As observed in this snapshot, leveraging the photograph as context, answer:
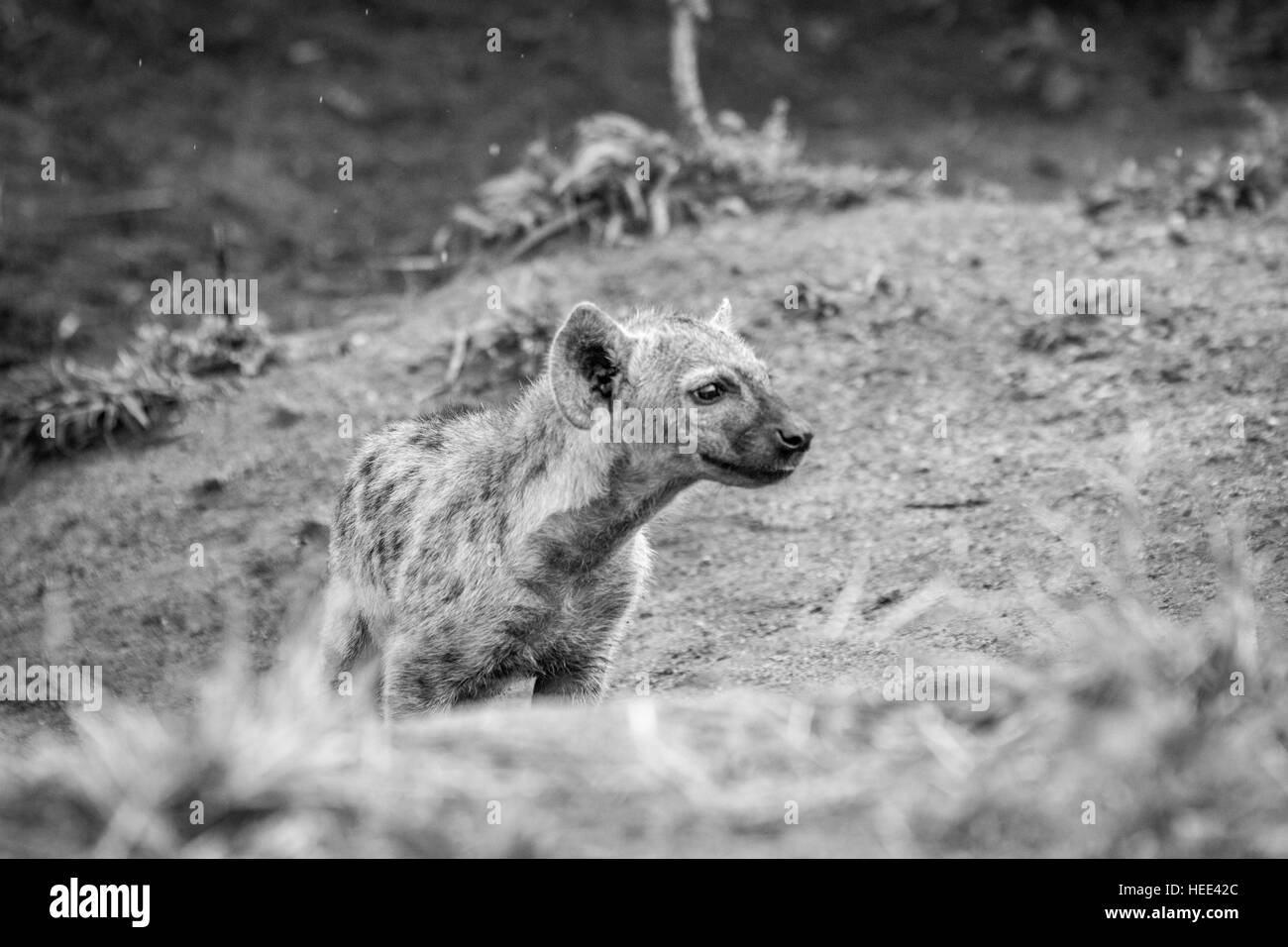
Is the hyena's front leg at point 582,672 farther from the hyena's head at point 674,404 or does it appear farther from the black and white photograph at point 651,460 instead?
the hyena's head at point 674,404

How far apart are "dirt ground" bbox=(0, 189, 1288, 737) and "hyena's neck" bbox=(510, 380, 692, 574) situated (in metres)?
1.08

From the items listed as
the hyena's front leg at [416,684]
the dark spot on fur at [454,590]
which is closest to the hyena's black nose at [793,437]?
the dark spot on fur at [454,590]

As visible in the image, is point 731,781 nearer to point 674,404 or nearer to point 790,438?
point 790,438

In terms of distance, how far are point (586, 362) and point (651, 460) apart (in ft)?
1.48

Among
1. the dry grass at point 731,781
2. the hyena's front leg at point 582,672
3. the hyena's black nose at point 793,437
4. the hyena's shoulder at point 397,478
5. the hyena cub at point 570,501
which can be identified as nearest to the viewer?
the dry grass at point 731,781

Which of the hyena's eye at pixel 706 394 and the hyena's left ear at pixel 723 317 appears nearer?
the hyena's eye at pixel 706 394

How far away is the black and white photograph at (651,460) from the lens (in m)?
3.80

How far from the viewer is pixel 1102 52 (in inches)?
569

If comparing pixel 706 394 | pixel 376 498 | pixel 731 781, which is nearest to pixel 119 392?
pixel 376 498

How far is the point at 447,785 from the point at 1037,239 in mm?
6517

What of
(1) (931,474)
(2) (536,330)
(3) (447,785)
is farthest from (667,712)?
(2) (536,330)

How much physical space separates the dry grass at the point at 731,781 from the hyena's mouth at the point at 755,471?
1.62 m

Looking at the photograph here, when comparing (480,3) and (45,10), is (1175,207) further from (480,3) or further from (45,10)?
(45,10)
